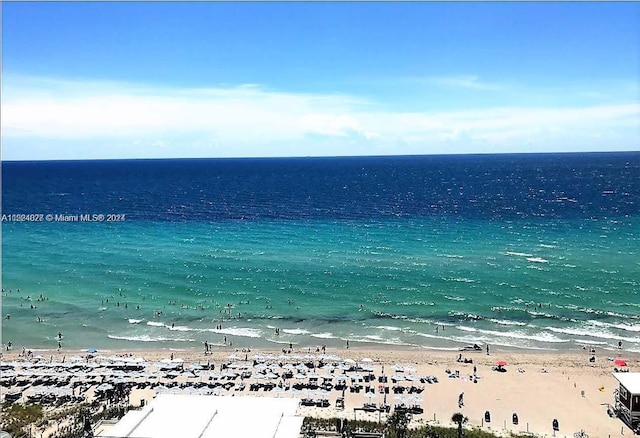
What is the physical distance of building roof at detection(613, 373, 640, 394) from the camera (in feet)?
103

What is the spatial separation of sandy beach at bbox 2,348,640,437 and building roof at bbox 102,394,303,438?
29.0ft

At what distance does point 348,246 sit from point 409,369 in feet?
139

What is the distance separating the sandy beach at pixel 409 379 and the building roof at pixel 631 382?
7.85 feet

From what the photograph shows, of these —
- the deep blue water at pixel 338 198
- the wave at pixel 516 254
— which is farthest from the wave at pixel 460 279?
the deep blue water at pixel 338 198

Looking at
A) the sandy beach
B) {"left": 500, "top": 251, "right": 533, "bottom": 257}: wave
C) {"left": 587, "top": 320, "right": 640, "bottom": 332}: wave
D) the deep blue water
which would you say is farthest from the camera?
the deep blue water

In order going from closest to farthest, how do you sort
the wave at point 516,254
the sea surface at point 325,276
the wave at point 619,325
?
the wave at point 619,325
the sea surface at point 325,276
the wave at point 516,254

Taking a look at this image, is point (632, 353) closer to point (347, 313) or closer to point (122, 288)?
point (347, 313)

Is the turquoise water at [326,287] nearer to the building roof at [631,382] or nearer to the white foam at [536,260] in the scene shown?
the white foam at [536,260]

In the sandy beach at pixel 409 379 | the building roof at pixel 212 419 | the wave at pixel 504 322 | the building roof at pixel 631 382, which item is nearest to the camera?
the building roof at pixel 212 419

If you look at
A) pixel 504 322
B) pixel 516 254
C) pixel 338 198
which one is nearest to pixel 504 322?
pixel 504 322

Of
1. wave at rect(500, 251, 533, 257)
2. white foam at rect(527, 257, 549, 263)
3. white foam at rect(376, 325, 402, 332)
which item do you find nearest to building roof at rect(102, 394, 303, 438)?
white foam at rect(376, 325, 402, 332)

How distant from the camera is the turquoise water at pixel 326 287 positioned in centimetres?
4969

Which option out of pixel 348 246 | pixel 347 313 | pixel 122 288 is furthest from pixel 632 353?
pixel 122 288

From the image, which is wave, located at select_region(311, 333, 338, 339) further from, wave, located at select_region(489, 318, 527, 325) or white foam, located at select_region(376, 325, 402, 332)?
wave, located at select_region(489, 318, 527, 325)
